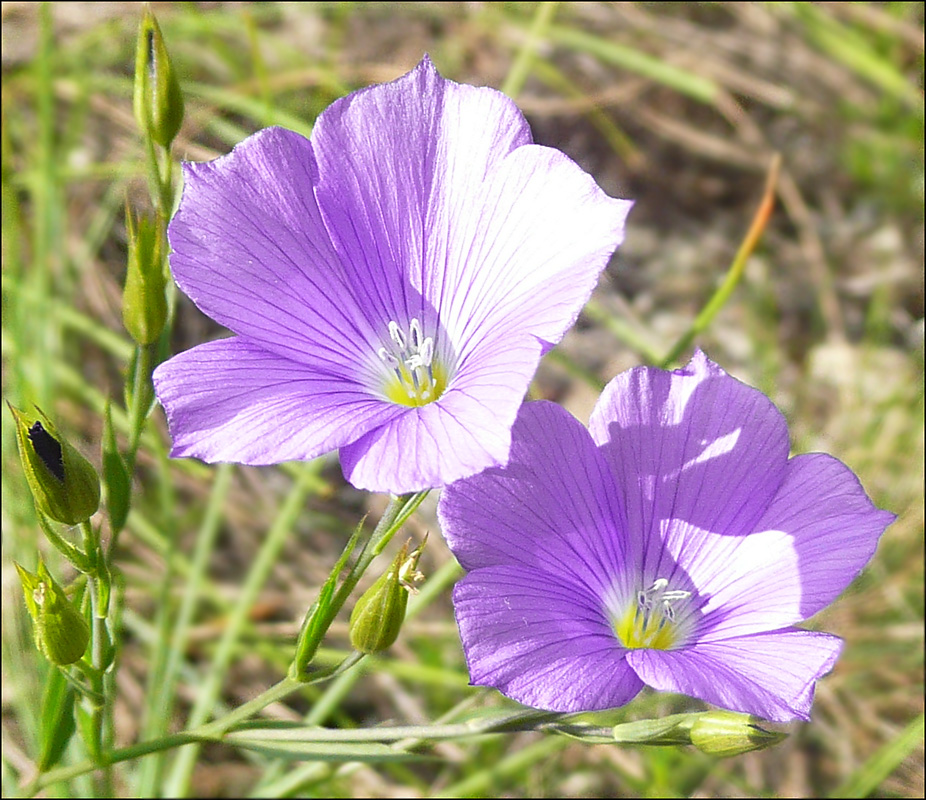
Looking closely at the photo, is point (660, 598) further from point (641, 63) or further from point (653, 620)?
point (641, 63)

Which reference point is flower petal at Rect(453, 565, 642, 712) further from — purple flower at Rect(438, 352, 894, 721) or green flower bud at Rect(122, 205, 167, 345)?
green flower bud at Rect(122, 205, 167, 345)

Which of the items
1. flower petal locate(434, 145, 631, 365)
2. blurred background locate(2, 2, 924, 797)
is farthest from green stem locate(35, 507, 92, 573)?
blurred background locate(2, 2, 924, 797)

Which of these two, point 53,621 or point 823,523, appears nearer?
point 53,621

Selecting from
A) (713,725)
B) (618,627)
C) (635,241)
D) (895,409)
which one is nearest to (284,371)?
(618,627)

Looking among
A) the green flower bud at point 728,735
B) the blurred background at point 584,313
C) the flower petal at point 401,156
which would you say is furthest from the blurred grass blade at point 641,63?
the green flower bud at point 728,735

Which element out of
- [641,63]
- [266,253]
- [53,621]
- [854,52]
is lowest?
[53,621]

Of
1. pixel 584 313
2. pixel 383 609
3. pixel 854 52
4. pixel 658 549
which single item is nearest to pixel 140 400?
pixel 383 609

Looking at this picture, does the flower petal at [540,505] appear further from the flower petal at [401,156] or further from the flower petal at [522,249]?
the flower petal at [401,156]

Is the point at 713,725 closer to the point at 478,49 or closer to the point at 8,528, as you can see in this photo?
the point at 8,528
